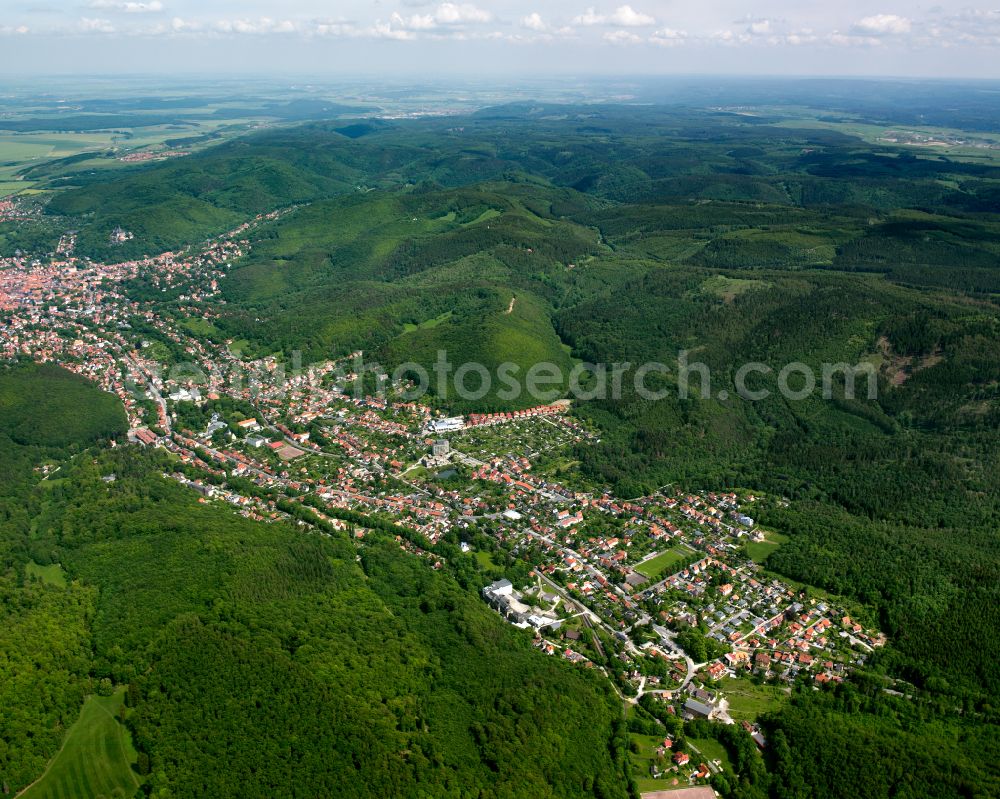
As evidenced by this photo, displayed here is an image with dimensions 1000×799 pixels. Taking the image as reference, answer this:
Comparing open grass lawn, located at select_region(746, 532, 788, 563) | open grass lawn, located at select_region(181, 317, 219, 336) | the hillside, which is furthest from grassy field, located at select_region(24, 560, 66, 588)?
open grass lawn, located at select_region(181, 317, 219, 336)


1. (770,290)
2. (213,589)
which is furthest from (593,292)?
(213,589)

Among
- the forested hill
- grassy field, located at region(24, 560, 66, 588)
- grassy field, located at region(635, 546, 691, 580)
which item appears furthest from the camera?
grassy field, located at region(635, 546, 691, 580)

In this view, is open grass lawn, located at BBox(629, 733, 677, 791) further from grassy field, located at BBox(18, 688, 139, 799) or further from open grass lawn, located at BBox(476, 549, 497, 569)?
grassy field, located at BBox(18, 688, 139, 799)

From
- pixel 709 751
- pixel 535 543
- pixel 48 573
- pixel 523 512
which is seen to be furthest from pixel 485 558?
pixel 48 573

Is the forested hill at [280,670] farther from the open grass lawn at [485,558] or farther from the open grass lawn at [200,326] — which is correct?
the open grass lawn at [200,326]

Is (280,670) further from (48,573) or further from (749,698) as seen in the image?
(749,698)

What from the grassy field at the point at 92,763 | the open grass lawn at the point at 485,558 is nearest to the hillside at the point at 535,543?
the open grass lawn at the point at 485,558

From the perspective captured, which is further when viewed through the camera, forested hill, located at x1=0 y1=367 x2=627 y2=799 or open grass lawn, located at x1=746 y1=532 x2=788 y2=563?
open grass lawn, located at x1=746 y1=532 x2=788 y2=563
